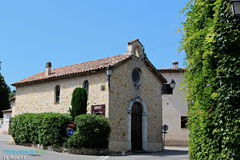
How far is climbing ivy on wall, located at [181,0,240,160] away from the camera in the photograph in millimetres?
5656

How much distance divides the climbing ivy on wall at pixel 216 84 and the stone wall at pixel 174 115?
22.1 metres

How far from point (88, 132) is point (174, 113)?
13850 mm

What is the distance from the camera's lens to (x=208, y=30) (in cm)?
611

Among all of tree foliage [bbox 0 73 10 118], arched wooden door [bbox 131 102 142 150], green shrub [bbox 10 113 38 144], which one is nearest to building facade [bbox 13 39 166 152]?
arched wooden door [bbox 131 102 142 150]

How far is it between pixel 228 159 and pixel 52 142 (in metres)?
14.5

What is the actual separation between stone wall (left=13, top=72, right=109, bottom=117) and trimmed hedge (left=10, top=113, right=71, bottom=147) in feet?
7.03

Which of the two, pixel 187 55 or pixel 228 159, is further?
pixel 187 55

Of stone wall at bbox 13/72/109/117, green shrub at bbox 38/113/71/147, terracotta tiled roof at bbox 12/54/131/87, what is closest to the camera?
green shrub at bbox 38/113/71/147

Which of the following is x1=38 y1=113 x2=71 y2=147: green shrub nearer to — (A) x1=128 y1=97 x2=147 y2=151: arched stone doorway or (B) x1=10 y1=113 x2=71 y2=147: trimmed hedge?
(B) x1=10 y1=113 x2=71 y2=147: trimmed hedge

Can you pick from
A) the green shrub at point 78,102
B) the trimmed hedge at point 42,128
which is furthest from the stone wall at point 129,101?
the trimmed hedge at point 42,128

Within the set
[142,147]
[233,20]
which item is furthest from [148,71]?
[233,20]

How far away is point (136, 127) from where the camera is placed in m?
20.9

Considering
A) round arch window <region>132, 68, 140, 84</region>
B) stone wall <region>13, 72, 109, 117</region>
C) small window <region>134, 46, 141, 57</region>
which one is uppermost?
small window <region>134, 46, 141, 57</region>

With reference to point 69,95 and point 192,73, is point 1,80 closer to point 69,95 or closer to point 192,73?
point 69,95
